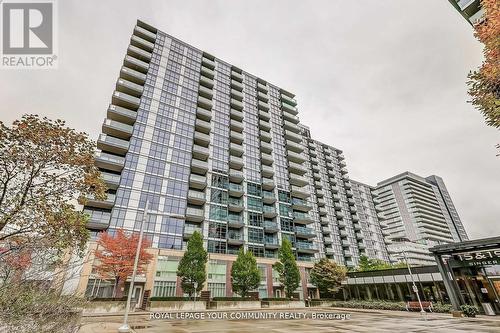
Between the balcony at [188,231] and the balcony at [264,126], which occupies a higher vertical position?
the balcony at [264,126]

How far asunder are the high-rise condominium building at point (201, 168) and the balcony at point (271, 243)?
214 millimetres

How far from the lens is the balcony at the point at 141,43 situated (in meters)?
52.3

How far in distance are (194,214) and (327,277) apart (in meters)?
25.7

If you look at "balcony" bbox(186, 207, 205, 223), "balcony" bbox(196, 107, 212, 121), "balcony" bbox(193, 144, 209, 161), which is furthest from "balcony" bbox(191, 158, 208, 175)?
"balcony" bbox(196, 107, 212, 121)

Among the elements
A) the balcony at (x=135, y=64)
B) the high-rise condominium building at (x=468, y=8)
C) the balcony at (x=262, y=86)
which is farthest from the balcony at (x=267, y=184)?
the high-rise condominium building at (x=468, y=8)

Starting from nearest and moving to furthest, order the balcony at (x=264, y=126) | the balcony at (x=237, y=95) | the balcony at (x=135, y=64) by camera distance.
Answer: the balcony at (x=135, y=64)
the balcony at (x=237, y=95)
the balcony at (x=264, y=126)

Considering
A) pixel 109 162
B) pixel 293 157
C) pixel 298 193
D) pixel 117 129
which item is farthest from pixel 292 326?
pixel 293 157

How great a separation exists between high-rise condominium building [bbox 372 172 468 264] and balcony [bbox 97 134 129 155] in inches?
4570

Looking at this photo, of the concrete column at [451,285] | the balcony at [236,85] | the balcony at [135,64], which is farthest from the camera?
the balcony at [236,85]

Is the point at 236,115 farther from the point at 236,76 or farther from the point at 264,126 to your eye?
the point at 236,76

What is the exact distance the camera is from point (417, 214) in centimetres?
12888

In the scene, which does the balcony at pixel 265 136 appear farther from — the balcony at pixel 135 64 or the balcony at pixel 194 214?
the balcony at pixel 135 64

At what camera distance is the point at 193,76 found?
5756 cm

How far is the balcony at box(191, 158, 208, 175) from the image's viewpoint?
156ft
